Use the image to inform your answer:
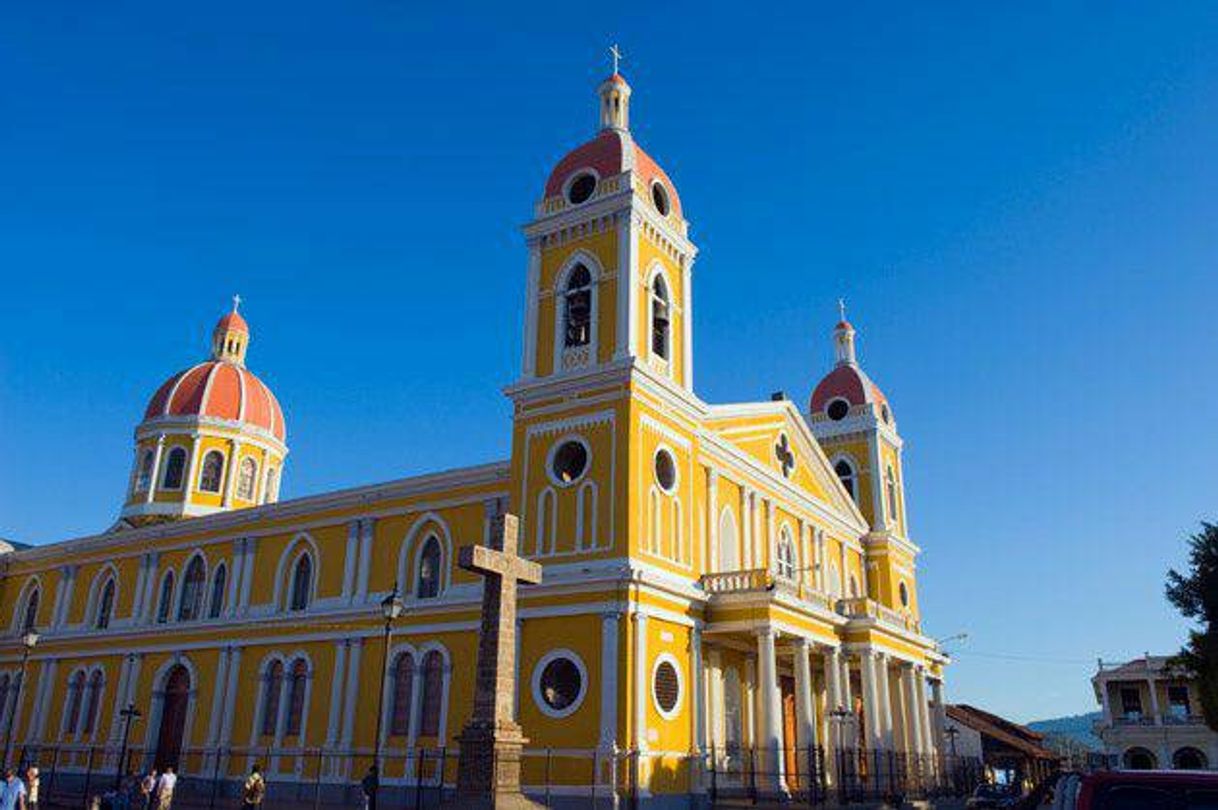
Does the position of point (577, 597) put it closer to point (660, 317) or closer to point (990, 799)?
point (660, 317)

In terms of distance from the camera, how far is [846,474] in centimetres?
4084

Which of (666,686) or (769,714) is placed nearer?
(666,686)

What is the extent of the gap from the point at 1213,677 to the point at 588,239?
773 inches

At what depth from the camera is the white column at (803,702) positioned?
24.5 m

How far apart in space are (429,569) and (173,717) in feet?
40.2

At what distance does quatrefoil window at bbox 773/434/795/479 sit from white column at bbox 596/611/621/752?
11.6 m

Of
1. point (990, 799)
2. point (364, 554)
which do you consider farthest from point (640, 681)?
point (990, 799)

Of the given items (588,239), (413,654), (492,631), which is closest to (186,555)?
(413,654)

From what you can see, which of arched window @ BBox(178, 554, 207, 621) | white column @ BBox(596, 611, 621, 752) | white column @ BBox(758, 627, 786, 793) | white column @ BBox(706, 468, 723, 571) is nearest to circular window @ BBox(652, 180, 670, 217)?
white column @ BBox(706, 468, 723, 571)

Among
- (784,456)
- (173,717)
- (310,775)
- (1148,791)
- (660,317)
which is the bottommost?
(310,775)

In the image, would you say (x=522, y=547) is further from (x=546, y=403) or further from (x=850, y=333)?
(x=850, y=333)

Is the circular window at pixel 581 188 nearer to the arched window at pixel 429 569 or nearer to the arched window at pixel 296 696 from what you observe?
the arched window at pixel 429 569

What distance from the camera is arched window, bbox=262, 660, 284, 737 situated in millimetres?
30953

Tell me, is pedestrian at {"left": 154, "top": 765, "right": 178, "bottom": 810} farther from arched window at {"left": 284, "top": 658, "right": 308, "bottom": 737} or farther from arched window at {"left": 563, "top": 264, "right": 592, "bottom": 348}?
arched window at {"left": 563, "top": 264, "right": 592, "bottom": 348}
